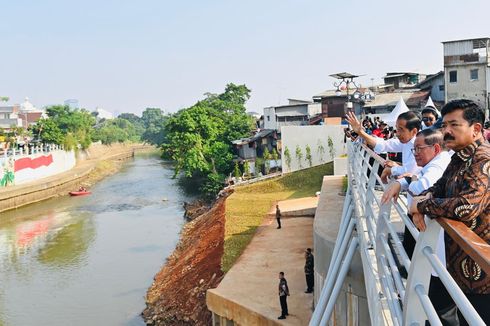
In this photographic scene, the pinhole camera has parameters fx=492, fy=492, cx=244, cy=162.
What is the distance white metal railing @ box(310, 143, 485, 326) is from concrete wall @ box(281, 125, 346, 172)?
2152 cm

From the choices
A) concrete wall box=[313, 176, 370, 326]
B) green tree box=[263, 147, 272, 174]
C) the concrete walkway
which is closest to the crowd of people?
concrete wall box=[313, 176, 370, 326]

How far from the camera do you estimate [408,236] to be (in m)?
3.47

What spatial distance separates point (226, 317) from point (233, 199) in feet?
44.9

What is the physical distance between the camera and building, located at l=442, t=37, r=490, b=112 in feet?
82.5

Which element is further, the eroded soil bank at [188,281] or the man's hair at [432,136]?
the eroded soil bank at [188,281]

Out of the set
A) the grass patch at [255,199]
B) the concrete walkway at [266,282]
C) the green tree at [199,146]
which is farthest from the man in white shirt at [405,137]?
the green tree at [199,146]

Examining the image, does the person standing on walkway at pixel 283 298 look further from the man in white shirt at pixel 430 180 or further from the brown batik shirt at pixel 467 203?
the brown batik shirt at pixel 467 203

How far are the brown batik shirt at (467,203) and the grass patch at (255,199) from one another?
13840mm

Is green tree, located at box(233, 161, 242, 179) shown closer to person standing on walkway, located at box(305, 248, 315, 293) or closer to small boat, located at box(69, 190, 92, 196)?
small boat, located at box(69, 190, 92, 196)

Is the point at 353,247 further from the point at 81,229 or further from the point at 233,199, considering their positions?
the point at 81,229

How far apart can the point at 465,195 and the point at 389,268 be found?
1.49 meters

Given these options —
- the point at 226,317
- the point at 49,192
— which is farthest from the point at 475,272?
the point at 49,192

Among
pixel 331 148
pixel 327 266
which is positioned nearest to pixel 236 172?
pixel 331 148

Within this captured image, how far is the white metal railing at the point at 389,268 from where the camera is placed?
70.8 inches
